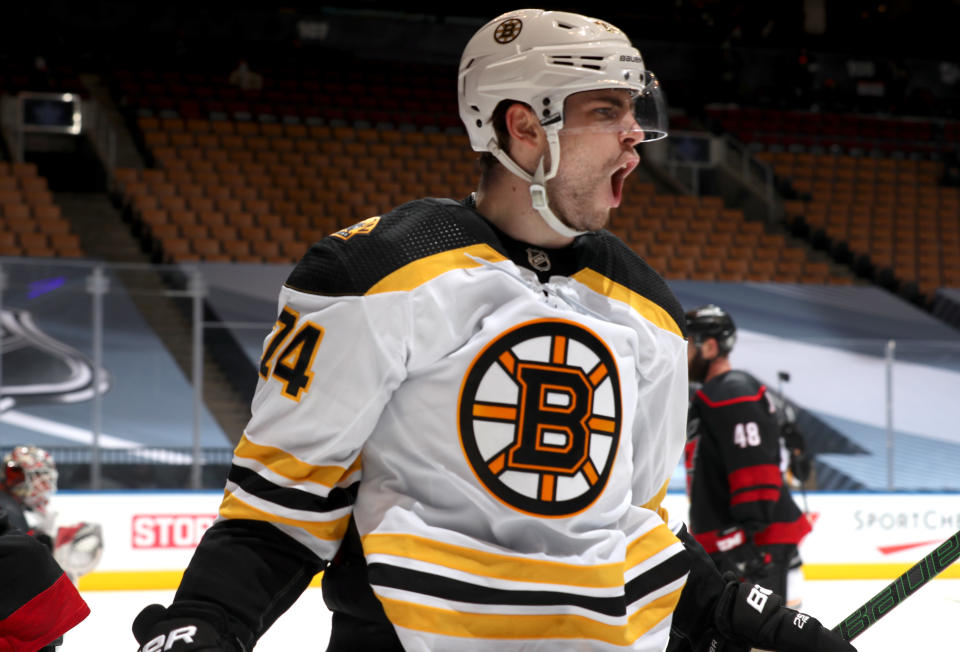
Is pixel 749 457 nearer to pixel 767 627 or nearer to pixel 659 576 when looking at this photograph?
pixel 767 627

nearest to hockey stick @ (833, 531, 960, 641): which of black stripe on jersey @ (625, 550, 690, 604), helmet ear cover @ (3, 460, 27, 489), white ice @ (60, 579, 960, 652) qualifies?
black stripe on jersey @ (625, 550, 690, 604)

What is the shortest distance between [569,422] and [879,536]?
6493mm

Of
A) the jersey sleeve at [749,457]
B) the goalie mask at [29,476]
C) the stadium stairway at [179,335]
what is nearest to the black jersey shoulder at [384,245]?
the jersey sleeve at [749,457]

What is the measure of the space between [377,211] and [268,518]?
10.2 m

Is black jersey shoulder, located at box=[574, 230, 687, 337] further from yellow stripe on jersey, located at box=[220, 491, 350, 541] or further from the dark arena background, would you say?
the dark arena background

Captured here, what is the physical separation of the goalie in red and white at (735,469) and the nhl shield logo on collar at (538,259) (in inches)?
107

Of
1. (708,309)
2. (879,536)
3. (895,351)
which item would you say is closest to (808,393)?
(895,351)

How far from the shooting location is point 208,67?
14008mm

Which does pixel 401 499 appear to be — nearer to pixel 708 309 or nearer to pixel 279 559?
pixel 279 559

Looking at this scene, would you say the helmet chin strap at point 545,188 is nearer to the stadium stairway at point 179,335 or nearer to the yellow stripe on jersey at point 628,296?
the yellow stripe on jersey at point 628,296

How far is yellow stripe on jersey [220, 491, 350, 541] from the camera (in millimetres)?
1270

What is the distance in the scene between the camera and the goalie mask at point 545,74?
1.44 metres

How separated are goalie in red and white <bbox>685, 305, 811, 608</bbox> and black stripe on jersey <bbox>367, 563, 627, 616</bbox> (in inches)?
111

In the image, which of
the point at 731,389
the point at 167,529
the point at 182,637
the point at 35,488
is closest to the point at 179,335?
the point at 167,529
